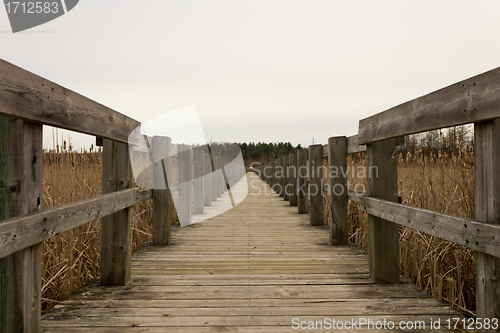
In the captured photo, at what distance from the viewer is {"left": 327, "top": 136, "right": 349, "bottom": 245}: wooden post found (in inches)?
135

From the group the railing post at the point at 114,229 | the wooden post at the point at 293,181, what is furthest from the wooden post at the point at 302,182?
the railing post at the point at 114,229

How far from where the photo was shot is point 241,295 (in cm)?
211

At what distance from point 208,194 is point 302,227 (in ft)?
10.5

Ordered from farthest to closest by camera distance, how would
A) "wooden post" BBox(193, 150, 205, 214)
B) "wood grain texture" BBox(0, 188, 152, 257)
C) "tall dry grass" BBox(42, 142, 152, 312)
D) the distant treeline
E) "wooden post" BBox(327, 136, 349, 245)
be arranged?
the distant treeline
"wooden post" BBox(193, 150, 205, 214)
"wooden post" BBox(327, 136, 349, 245)
"tall dry grass" BBox(42, 142, 152, 312)
"wood grain texture" BBox(0, 188, 152, 257)

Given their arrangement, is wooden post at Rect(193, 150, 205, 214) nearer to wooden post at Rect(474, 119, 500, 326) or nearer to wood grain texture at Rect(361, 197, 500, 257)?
wood grain texture at Rect(361, 197, 500, 257)

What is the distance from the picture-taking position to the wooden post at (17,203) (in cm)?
128

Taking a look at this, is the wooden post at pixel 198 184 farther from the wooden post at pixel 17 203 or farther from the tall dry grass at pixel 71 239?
the wooden post at pixel 17 203

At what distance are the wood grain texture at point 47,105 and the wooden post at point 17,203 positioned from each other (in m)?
0.10

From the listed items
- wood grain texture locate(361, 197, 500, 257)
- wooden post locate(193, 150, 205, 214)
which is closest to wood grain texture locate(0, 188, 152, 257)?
wood grain texture locate(361, 197, 500, 257)

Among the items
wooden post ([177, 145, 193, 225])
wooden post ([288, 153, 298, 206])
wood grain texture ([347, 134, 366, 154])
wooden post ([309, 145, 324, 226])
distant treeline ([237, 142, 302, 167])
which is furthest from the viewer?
distant treeline ([237, 142, 302, 167])

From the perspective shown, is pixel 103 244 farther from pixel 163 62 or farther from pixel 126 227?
pixel 163 62

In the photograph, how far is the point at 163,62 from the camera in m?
6.27

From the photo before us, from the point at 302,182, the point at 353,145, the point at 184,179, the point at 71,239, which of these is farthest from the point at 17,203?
the point at 302,182

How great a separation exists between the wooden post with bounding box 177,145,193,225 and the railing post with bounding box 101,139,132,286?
1.87 metres
